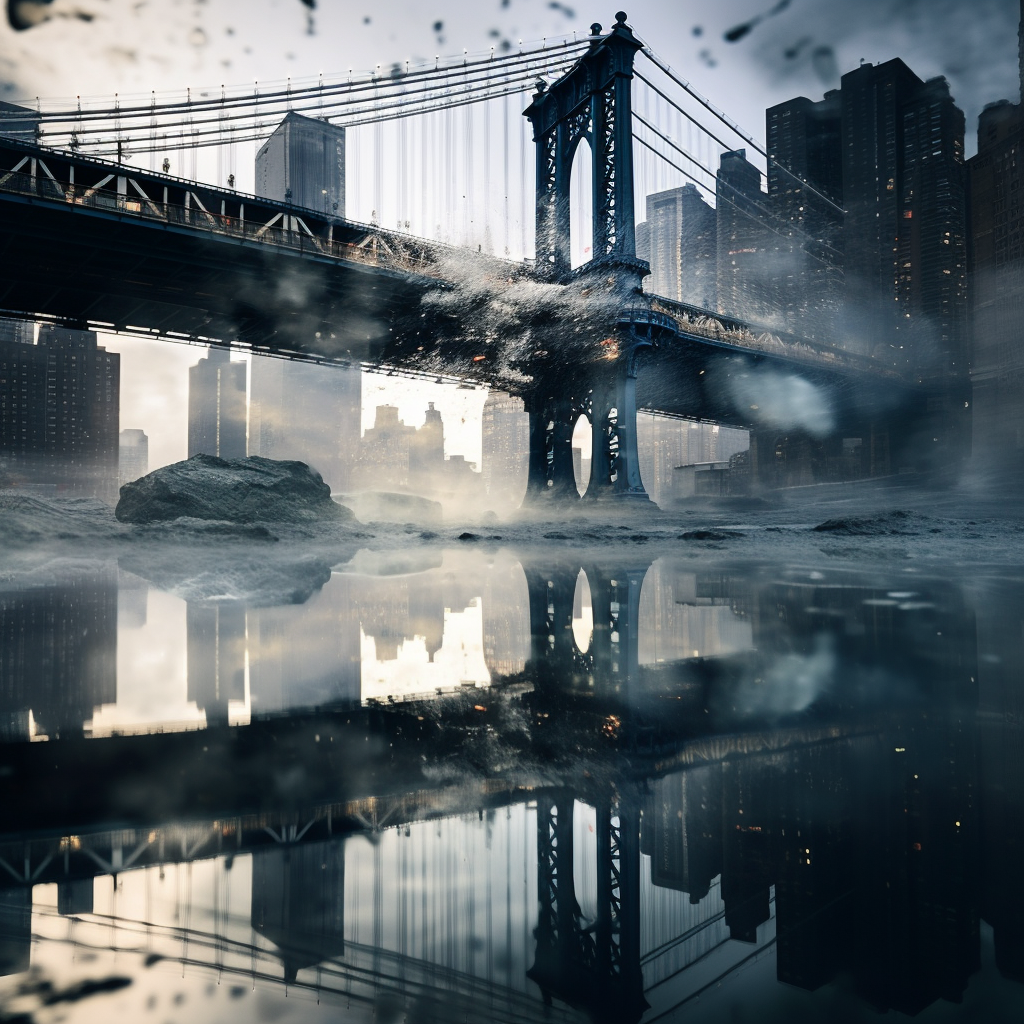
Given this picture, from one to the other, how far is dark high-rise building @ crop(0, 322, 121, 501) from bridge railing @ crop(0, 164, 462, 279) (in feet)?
306

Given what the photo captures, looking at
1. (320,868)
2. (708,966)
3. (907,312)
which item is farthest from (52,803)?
(907,312)

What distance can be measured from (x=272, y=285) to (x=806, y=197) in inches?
3891

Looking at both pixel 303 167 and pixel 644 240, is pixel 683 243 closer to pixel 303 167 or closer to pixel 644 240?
pixel 644 240

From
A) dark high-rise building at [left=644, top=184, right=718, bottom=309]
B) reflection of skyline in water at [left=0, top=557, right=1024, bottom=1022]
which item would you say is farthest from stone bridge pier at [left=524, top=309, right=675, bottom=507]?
dark high-rise building at [left=644, top=184, right=718, bottom=309]

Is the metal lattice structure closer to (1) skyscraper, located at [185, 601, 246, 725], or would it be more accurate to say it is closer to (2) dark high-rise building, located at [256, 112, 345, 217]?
(1) skyscraper, located at [185, 601, 246, 725]

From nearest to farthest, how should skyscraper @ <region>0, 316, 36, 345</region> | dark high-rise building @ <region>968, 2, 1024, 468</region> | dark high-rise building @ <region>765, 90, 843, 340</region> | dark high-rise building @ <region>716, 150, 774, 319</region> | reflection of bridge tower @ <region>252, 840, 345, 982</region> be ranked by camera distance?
reflection of bridge tower @ <region>252, 840, 345, 982</region>, dark high-rise building @ <region>968, 2, 1024, 468</region>, dark high-rise building @ <region>765, 90, 843, 340</region>, skyscraper @ <region>0, 316, 36, 345</region>, dark high-rise building @ <region>716, 150, 774, 319</region>

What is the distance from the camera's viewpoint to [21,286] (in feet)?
91.2

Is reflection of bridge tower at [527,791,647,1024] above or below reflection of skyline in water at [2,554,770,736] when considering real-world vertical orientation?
below

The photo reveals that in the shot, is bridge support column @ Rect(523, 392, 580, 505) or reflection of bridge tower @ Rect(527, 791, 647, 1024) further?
bridge support column @ Rect(523, 392, 580, 505)

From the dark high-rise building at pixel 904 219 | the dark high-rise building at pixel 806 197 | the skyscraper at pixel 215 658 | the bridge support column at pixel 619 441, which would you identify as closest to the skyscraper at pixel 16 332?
the bridge support column at pixel 619 441

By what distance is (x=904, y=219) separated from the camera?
2918 inches

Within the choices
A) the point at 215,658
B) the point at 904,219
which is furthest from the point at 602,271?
the point at 904,219

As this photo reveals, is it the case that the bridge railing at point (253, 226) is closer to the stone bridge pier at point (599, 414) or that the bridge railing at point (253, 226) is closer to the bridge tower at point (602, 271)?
the bridge tower at point (602, 271)

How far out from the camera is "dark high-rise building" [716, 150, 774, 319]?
120 m
